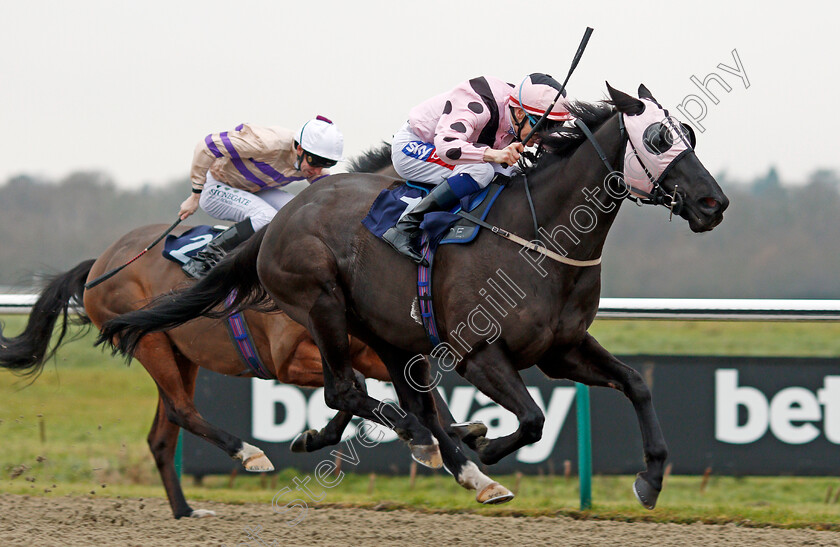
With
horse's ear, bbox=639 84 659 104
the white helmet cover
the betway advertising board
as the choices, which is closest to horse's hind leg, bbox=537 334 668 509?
horse's ear, bbox=639 84 659 104

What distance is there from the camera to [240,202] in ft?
17.5

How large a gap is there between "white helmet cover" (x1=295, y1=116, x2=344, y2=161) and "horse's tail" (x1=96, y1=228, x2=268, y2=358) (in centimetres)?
49

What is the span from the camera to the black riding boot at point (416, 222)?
3.89 m

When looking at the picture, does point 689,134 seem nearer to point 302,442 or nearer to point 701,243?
point 302,442

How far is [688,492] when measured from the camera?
5.80 m

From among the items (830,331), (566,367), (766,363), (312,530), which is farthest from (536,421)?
(830,331)

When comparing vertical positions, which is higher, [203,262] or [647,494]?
[203,262]

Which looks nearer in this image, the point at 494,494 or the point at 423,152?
the point at 494,494

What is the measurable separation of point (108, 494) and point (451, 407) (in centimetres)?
215

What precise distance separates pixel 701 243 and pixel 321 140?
452 inches

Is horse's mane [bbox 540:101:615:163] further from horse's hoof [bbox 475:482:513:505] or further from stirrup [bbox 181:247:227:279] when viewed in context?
stirrup [bbox 181:247:227:279]

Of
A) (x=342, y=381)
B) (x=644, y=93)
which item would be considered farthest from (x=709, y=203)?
(x=342, y=381)

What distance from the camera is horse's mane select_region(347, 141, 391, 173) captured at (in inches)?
197

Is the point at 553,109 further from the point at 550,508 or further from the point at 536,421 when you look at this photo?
the point at 550,508
